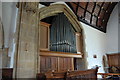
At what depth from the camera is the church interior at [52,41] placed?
2917 mm

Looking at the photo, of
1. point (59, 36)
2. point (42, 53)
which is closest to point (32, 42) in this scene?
point (42, 53)

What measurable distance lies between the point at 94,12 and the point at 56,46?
12.7ft

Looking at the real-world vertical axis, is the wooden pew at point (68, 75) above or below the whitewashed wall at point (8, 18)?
below

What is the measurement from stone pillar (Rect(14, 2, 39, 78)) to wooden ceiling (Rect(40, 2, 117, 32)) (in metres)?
2.40

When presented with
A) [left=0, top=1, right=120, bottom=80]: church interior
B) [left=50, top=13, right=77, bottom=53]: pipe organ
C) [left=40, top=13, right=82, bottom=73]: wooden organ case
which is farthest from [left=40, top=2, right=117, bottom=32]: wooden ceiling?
[left=40, top=13, right=82, bottom=73]: wooden organ case

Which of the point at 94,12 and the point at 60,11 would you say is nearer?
the point at 60,11

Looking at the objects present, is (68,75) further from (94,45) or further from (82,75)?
(94,45)

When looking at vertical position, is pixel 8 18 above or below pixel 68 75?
above

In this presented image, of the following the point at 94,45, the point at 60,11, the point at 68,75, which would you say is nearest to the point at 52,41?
the point at 60,11

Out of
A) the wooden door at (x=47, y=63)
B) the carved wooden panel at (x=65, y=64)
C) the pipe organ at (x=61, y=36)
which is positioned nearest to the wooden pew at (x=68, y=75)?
the wooden door at (x=47, y=63)

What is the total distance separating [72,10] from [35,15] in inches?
96.6

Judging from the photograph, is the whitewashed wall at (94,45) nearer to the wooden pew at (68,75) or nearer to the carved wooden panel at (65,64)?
the carved wooden panel at (65,64)

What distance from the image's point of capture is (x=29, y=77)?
2.93 meters

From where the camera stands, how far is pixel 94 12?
664 centimetres
